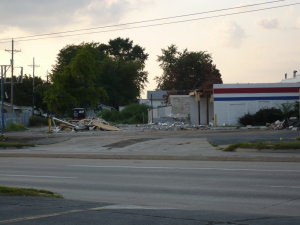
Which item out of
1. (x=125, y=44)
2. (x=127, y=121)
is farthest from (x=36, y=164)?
(x=125, y=44)

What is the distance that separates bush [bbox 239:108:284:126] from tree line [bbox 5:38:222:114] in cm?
3352

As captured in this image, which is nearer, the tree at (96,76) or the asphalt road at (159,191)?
the asphalt road at (159,191)

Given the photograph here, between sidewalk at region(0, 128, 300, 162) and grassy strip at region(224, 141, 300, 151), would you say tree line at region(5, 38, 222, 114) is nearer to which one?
sidewalk at region(0, 128, 300, 162)

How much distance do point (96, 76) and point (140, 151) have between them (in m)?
56.9

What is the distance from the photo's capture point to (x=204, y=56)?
116 metres

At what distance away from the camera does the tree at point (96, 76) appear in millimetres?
77312

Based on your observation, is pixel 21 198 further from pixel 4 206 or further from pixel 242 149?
pixel 242 149

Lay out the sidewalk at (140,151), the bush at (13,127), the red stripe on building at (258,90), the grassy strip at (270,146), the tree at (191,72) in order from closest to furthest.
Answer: the sidewalk at (140,151), the grassy strip at (270,146), the red stripe on building at (258,90), the bush at (13,127), the tree at (191,72)

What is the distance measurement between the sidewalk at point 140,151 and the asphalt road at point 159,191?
51.5 inches

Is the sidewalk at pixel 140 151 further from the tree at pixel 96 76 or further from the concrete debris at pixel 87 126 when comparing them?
the tree at pixel 96 76

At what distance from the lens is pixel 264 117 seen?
4862 centimetres

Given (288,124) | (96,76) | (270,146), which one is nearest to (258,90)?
(288,124)

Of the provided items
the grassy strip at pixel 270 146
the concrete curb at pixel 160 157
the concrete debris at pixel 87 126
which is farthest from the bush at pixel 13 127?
the grassy strip at pixel 270 146

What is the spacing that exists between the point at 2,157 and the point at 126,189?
16671mm
